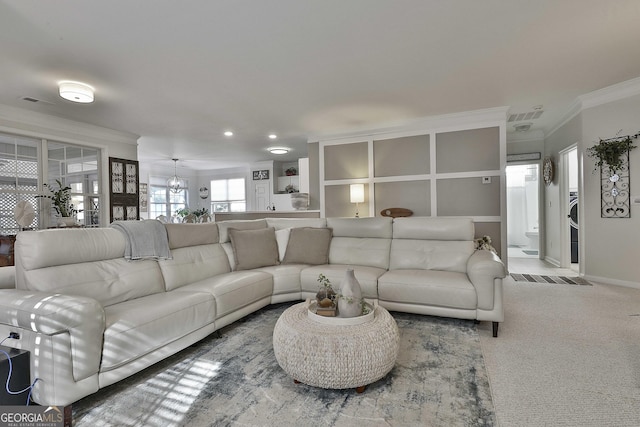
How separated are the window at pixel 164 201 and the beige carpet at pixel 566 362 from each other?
977 cm

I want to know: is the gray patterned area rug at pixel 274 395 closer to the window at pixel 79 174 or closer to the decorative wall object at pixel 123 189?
the window at pixel 79 174

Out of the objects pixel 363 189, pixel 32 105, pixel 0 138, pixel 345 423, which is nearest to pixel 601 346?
pixel 345 423

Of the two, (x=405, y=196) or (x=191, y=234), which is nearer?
(x=191, y=234)

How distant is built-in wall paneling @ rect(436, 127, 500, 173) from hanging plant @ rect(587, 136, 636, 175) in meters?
1.19

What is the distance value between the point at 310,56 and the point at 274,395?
284cm

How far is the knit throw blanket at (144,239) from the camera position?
2527mm

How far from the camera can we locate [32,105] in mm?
4230

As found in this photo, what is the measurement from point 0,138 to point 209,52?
3650mm

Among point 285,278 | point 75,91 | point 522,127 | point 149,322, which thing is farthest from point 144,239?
point 522,127

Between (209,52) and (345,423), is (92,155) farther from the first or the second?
(345,423)

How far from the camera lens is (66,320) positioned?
1530 mm

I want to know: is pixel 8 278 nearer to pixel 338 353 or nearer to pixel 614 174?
pixel 338 353

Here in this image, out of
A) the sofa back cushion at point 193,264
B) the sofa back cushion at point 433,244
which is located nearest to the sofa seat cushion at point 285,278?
the sofa back cushion at point 193,264

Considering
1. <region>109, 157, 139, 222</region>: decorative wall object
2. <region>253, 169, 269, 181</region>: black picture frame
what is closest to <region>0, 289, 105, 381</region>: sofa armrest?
<region>109, 157, 139, 222</region>: decorative wall object
